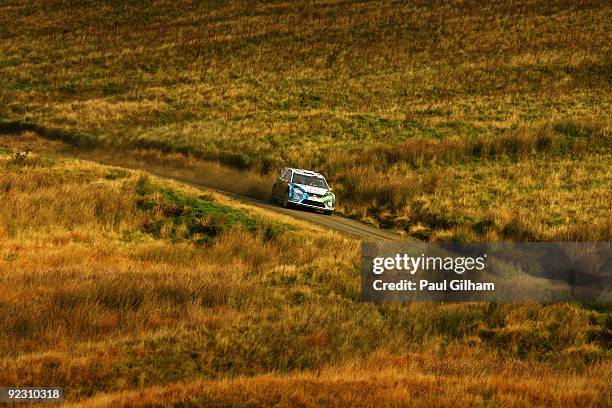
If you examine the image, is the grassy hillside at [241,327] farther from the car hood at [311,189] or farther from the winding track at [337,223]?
the car hood at [311,189]

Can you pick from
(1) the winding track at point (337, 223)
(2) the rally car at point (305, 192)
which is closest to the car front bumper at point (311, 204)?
(2) the rally car at point (305, 192)

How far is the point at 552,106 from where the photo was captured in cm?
4719

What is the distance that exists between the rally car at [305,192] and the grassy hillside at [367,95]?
5.43ft

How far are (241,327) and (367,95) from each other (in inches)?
1565

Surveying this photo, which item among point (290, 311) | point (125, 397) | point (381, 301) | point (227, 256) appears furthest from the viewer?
point (227, 256)

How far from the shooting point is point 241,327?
48.2 feet

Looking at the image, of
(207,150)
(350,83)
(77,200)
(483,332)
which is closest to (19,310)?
(483,332)

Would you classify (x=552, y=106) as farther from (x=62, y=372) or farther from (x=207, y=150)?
(x=62, y=372)

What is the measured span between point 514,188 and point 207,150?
16.4 meters

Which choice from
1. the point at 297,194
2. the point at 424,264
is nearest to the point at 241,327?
the point at 424,264

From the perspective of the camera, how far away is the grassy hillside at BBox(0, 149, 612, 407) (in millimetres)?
11625

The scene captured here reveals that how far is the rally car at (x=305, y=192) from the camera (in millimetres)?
29922

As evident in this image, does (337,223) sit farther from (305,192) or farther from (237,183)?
(237,183)

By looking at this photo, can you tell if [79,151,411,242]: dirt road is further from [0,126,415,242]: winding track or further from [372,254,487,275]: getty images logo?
[372,254,487,275]: getty images logo
